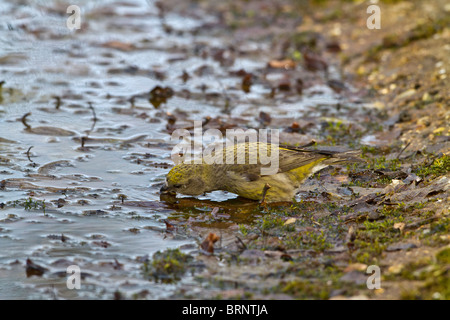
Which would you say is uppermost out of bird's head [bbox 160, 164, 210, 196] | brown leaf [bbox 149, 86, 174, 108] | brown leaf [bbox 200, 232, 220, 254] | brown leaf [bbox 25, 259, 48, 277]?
brown leaf [bbox 149, 86, 174, 108]

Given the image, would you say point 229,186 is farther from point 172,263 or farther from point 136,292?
point 136,292

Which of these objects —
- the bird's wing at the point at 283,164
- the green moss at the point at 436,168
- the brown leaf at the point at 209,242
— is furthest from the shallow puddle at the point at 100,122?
the green moss at the point at 436,168

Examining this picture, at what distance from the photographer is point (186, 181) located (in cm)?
734

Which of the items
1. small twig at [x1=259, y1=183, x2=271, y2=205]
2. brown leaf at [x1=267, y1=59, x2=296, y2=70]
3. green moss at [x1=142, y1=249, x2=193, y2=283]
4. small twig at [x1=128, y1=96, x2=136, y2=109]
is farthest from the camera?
brown leaf at [x1=267, y1=59, x2=296, y2=70]

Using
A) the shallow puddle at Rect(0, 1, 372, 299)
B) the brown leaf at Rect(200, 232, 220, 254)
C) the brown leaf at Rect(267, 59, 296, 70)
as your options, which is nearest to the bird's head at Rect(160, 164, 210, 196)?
the shallow puddle at Rect(0, 1, 372, 299)

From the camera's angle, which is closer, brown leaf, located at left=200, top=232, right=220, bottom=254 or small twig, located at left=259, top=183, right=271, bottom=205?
brown leaf, located at left=200, top=232, right=220, bottom=254

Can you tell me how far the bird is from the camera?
734 cm

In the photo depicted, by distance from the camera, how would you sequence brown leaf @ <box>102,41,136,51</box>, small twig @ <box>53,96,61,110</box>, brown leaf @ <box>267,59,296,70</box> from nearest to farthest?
1. small twig @ <box>53,96,61,110</box>
2. brown leaf @ <box>267,59,296,70</box>
3. brown leaf @ <box>102,41,136,51</box>

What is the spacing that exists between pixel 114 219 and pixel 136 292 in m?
1.61

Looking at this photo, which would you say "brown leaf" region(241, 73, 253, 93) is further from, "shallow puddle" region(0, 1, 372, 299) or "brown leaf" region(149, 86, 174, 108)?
"brown leaf" region(149, 86, 174, 108)

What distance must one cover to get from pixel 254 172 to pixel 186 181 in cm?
82

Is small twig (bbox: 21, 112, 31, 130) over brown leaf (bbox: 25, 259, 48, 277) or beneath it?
over
